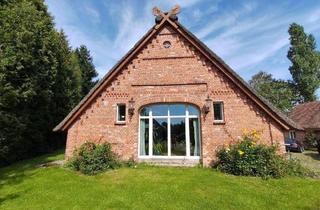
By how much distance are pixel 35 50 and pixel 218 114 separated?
1597 cm

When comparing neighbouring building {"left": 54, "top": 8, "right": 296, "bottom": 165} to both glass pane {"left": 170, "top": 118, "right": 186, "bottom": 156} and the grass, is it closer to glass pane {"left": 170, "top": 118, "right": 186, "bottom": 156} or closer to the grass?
glass pane {"left": 170, "top": 118, "right": 186, "bottom": 156}

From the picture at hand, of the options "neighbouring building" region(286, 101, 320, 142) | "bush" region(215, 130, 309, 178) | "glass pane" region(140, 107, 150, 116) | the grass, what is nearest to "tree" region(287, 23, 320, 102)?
"neighbouring building" region(286, 101, 320, 142)

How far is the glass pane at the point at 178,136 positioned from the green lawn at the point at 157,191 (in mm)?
1473

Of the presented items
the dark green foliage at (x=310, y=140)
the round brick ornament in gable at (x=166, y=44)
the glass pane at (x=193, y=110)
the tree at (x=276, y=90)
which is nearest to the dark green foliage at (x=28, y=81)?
the round brick ornament in gable at (x=166, y=44)

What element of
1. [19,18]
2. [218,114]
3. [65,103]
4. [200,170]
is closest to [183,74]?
[218,114]

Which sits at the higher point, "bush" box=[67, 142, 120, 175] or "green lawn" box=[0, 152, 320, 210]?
"bush" box=[67, 142, 120, 175]

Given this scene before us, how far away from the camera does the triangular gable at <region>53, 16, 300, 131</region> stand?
13752 millimetres

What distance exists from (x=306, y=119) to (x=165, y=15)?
26524 mm

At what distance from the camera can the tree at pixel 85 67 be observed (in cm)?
3850

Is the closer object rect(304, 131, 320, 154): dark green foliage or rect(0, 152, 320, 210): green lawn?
rect(0, 152, 320, 210): green lawn

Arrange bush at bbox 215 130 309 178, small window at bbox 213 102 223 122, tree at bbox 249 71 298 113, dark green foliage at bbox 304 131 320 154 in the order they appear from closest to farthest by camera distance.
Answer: bush at bbox 215 130 309 178, small window at bbox 213 102 223 122, dark green foliage at bbox 304 131 320 154, tree at bbox 249 71 298 113

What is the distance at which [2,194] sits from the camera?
10.6 meters

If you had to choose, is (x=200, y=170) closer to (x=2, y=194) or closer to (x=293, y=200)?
(x=293, y=200)

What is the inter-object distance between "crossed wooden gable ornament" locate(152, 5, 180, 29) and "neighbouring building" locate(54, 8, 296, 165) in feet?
0.18
